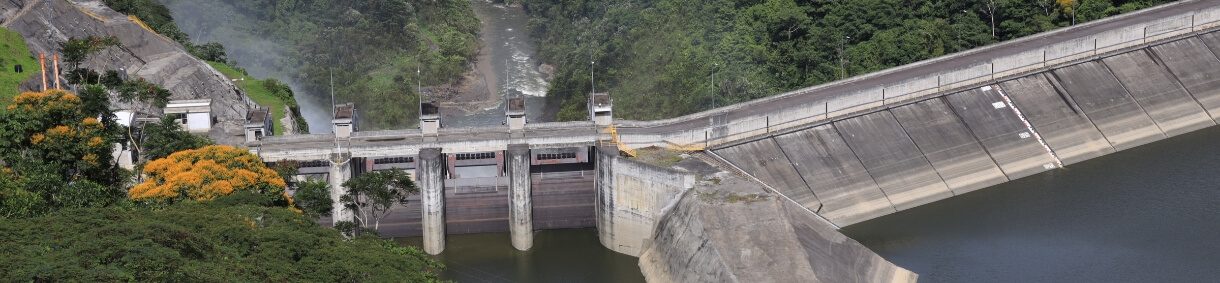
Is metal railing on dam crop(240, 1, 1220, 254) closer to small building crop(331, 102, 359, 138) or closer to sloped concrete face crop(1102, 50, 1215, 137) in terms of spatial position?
sloped concrete face crop(1102, 50, 1215, 137)

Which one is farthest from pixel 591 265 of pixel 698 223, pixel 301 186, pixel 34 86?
pixel 34 86

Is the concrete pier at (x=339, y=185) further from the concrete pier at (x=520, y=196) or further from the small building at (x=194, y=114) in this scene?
the small building at (x=194, y=114)

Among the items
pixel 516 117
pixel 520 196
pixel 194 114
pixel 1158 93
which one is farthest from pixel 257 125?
pixel 1158 93

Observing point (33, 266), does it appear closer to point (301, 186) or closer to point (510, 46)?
point (301, 186)

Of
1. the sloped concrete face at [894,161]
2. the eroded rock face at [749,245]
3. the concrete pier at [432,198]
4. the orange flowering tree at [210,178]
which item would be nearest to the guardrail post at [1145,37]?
the sloped concrete face at [894,161]

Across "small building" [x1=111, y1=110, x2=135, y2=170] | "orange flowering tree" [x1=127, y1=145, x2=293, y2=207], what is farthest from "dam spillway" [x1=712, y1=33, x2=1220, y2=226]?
"small building" [x1=111, y1=110, x2=135, y2=170]
